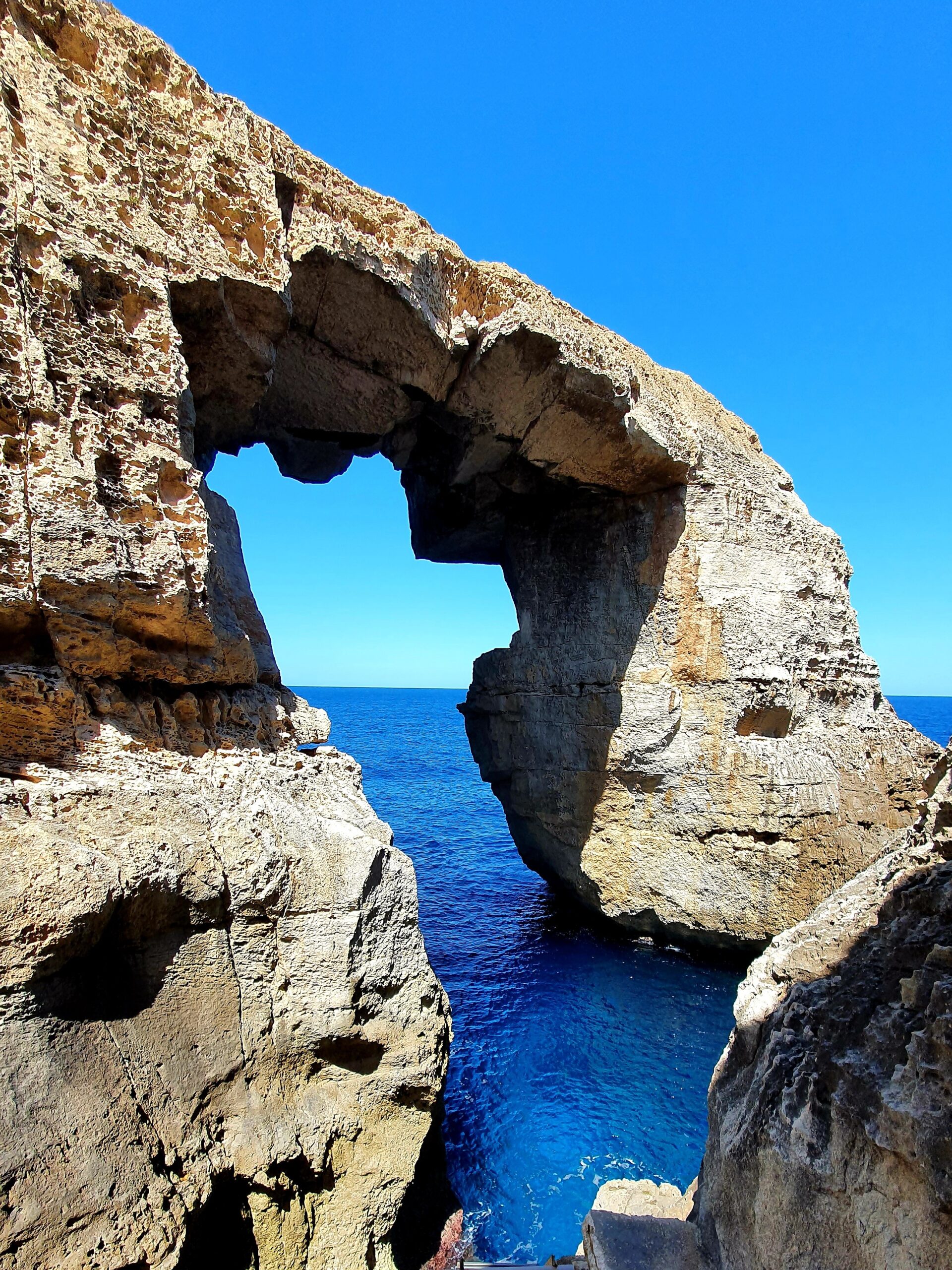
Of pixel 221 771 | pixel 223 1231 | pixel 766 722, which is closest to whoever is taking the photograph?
pixel 223 1231

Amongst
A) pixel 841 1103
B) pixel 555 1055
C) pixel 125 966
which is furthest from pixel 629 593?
pixel 125 966

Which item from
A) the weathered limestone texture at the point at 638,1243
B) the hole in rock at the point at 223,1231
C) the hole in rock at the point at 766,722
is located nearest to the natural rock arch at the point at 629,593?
the hole in rock at the point at 766,722

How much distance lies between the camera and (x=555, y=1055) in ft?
23.4

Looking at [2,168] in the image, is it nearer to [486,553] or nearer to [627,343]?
[627,343]

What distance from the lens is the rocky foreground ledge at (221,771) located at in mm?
3119

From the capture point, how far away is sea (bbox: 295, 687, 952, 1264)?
5461 mm

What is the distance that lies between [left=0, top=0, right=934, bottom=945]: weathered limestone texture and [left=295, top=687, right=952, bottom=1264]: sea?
878 millimetres

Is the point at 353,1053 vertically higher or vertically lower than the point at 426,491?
lower

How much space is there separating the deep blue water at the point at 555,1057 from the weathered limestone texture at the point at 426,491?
2.94ft

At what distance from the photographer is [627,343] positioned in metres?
9.55

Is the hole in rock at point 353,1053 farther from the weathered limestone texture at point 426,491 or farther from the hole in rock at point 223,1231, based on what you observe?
the weathered limestone texture at point 426,491

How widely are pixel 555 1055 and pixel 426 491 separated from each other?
8.00 metres

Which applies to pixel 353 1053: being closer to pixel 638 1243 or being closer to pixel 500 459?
pixel 638 1243

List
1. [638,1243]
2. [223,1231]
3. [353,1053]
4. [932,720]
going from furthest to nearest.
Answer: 1. [932,720]
2. [353,1053]
3. [223,1231]
4. [638,1243]
